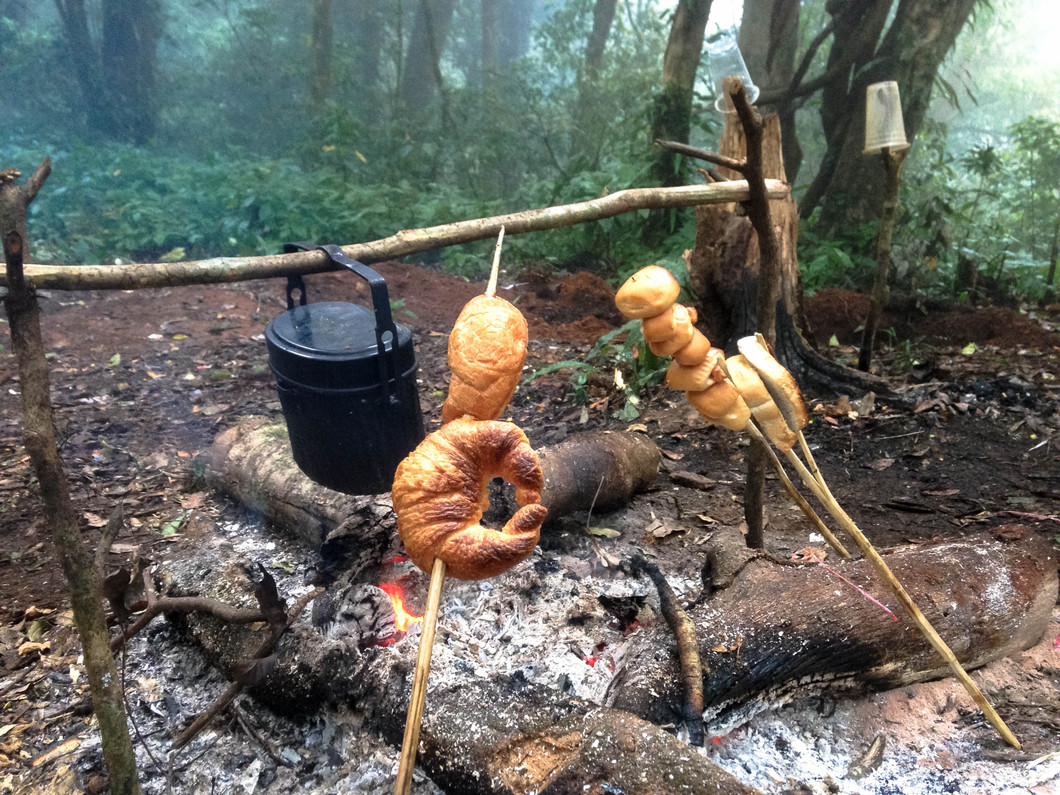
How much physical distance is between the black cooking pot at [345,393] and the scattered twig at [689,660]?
1.07m

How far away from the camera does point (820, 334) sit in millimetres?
6051

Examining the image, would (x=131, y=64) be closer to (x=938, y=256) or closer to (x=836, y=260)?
(x=836, y=260)

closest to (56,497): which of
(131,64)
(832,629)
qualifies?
(832,629)

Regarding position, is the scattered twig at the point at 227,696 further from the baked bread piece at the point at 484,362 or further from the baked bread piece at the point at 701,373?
the baked bread piece at the point at 701,373

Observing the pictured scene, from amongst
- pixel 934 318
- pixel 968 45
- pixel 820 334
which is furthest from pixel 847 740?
pixel 968 45

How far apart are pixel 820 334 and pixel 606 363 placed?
7.55ft

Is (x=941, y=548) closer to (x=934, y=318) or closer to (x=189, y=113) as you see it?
(x=934, y=318)

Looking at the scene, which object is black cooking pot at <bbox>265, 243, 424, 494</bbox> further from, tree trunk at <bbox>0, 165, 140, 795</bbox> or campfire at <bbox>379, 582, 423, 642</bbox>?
tree trunk at <bbox>0, 165, 140, 795</bbox>

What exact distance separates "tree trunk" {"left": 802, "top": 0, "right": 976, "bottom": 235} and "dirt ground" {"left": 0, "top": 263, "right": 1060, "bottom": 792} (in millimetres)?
1569

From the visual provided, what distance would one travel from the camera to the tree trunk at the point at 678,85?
7.14 m

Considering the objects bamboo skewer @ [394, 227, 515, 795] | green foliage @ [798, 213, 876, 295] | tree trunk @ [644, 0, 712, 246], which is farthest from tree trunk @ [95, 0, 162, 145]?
bamboo skewer @ [394, 227, 515, 795]

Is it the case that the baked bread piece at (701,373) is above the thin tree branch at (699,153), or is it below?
below

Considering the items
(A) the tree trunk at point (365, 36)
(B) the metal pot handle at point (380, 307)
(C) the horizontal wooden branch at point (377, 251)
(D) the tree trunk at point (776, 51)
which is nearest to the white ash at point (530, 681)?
(B) the metal pot handle at point (380, 307)

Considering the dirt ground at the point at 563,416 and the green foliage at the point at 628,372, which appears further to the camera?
the green foliage at the point at 628,372
